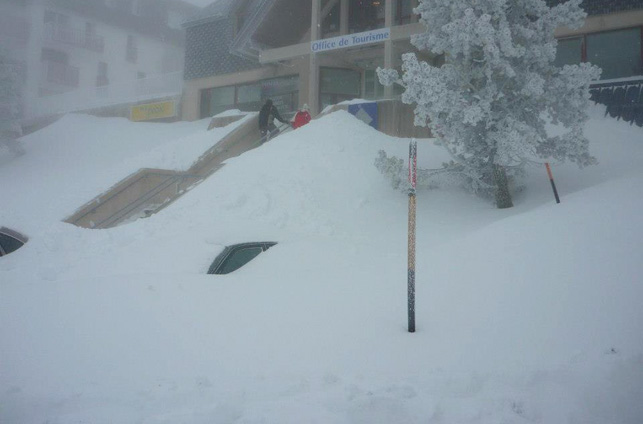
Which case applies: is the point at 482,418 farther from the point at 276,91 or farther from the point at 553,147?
the point at 276,91

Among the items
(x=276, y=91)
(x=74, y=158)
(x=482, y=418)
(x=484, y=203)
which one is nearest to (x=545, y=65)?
(x=484, y=203)

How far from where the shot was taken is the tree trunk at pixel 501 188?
937 cm

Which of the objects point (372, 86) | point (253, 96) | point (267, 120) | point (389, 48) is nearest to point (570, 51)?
point (389, 48)

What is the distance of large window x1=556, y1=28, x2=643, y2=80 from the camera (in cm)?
1424

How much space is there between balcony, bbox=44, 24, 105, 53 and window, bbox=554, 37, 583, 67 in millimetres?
36874

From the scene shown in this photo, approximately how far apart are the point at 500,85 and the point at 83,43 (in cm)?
3870

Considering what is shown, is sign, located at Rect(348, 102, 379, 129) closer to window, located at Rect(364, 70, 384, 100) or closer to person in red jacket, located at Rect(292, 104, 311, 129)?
person in red jacket, located at Rect(292, 104, 311, 129)

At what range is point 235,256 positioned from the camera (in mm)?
6855

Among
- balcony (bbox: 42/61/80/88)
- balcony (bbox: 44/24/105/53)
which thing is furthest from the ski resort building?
balcony (bbox: 44/24/105/53)

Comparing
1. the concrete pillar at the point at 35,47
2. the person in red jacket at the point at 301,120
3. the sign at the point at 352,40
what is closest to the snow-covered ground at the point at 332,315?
the person in red jacket at the point at 301,120

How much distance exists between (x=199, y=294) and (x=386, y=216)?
5152 mm

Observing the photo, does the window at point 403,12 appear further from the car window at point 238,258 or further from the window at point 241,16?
the car window at point 238,258

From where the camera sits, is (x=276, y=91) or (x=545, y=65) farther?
(x=276, y=91)

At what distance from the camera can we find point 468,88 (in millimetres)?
9242
